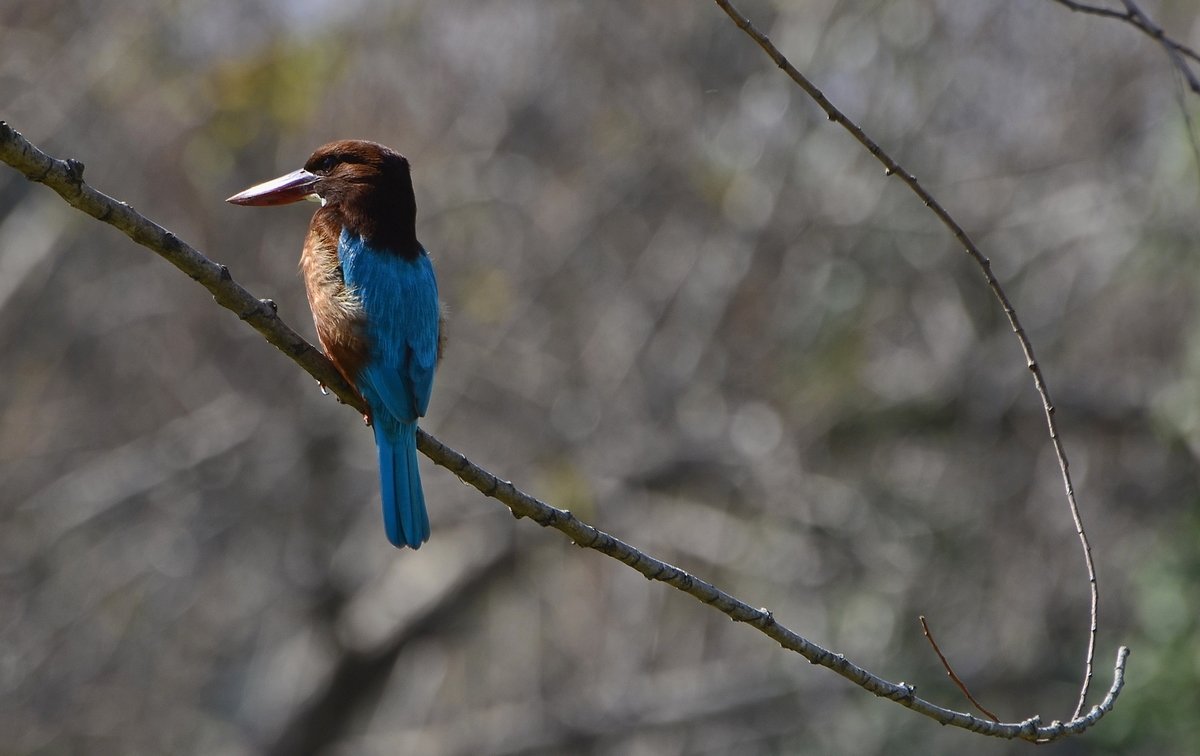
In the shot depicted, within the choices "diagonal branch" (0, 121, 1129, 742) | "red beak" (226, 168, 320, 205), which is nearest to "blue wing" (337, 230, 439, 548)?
"red beak" (226, 168, 320, 205)

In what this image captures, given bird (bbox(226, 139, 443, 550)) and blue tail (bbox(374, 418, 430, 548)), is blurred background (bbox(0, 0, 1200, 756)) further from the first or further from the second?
blue tail (bbox(374, 418, 430, 548))

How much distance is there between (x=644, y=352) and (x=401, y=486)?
5.91 m

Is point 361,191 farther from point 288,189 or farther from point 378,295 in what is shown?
point 378,295

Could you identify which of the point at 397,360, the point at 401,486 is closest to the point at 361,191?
the point at 397,360

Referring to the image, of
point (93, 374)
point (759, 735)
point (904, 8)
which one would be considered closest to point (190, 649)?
point (93, 374)

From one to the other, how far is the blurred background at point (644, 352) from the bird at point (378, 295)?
4.88 meters

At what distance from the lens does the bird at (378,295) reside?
3258 millimetres

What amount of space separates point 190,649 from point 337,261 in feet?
29.0

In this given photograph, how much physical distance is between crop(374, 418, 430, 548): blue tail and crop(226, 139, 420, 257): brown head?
2.02 ft

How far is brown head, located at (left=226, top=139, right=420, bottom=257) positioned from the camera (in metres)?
3.71

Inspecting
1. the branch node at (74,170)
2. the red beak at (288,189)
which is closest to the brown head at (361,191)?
the red beak at (288,189)

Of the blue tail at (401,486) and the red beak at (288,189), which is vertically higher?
the red beak at (288,189)

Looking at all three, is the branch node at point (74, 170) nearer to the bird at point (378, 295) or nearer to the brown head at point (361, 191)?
the bird at point (378, 295)

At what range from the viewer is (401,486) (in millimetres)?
3225
